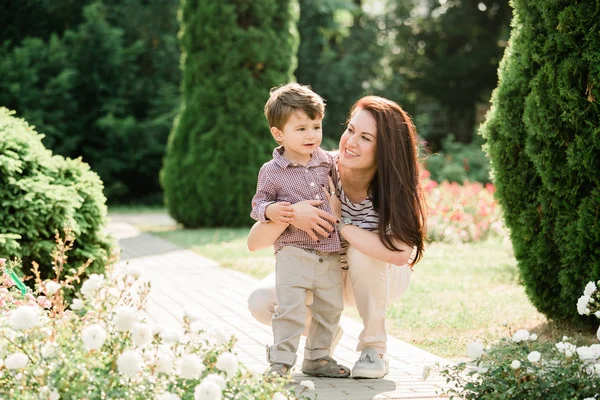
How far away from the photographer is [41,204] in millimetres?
4875

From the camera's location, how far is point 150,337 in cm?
246

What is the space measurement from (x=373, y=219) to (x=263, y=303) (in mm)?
705

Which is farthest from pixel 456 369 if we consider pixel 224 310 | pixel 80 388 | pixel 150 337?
pixel 224 310

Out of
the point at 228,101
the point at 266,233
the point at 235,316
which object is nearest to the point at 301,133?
the point at 266,233

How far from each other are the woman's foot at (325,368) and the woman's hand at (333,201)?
72 cm

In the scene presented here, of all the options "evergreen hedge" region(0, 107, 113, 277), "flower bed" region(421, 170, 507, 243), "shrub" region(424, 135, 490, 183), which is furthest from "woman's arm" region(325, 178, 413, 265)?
"shrub" region(424, 135, 490, 183)

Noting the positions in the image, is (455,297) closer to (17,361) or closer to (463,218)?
(463,218)

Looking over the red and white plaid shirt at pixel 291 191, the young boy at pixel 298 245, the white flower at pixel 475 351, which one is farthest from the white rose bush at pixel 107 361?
the red and white plaid shirt at pixel 291 191

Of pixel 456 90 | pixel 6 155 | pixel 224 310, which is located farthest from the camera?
pixel 456 90

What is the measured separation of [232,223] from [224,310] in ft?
22.0

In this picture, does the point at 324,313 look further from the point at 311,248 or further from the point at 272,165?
the point at 272,165

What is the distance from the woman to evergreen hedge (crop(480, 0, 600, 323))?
45.2 inches

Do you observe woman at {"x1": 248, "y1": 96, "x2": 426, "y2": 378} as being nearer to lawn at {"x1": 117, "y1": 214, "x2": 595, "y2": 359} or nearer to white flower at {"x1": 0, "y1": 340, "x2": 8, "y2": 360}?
lawn at {"x1": 117, "y1": 214, "x2": 595, "y2": 359}

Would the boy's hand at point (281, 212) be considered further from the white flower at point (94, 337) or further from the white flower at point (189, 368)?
the white flower at point (94, 337)
